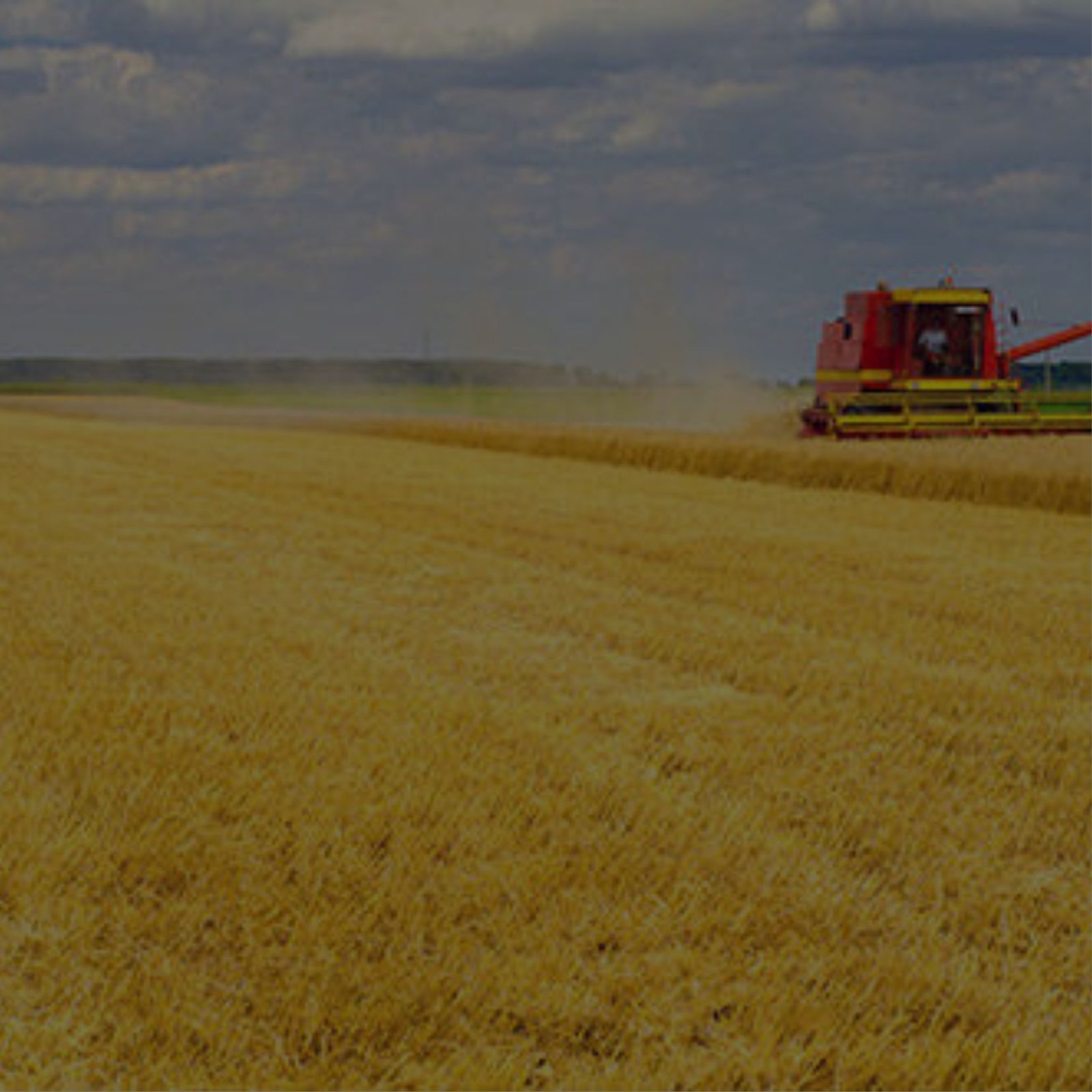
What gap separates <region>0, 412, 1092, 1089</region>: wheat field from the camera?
325cm

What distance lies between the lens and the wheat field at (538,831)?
3.25m

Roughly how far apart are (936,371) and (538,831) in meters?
21.4

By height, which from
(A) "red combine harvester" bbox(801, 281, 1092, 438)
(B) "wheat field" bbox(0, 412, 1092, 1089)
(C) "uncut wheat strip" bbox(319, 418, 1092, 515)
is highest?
(A) "red combine harvester" bbox(801, 281, 1092, 438)

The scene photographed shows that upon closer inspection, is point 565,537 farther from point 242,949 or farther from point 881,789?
point 242,949

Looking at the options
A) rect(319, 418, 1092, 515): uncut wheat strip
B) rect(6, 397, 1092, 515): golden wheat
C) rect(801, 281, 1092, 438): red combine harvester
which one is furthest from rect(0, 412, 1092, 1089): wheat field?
rect(801, 281, 1092, 438): red combine harvester

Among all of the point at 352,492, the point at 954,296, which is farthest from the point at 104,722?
the point at 954,296

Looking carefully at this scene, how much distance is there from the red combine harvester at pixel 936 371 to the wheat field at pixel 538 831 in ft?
46.0

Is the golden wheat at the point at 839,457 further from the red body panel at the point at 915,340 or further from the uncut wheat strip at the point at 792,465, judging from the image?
the red body panel at the point at 915,340

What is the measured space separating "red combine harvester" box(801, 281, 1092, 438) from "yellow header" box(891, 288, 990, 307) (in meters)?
0.01

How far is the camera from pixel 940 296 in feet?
80.4

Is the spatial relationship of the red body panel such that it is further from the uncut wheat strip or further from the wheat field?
the wheat field

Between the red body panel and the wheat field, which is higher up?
the red body panel

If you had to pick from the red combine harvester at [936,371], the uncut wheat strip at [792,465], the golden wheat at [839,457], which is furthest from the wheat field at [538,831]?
the red combine harvester at [936,371]

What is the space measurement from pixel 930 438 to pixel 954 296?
154 inches
